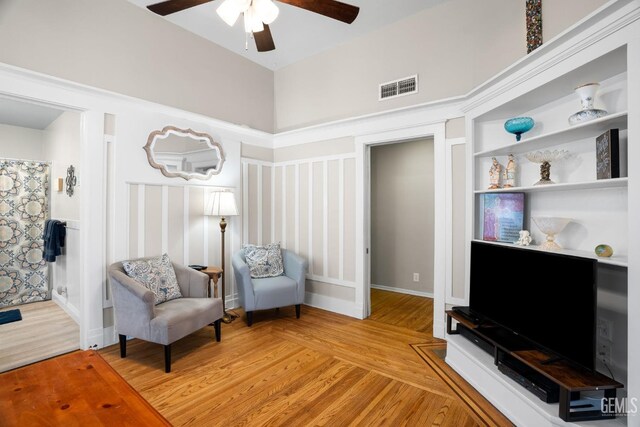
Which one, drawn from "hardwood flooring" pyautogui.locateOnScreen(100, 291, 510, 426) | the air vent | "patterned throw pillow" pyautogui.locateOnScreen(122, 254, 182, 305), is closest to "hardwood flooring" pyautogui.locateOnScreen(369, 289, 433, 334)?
"hardwood flooring" pyautogui.locateOnScreen(100, 291, 510, 426)

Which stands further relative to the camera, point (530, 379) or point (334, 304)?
point (334, 304)

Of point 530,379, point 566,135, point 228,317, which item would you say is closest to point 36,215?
point 228,317

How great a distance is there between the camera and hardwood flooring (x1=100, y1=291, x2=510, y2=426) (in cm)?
200

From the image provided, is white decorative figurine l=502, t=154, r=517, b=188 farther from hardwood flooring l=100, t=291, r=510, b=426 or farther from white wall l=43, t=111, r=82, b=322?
white wall l=43, t=111, r=82, b=322

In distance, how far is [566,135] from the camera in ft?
6.98

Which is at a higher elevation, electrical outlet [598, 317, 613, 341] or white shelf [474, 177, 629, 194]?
white shelf [474, 177, 629, 194]

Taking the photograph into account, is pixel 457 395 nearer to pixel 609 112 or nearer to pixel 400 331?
pixel 400 331

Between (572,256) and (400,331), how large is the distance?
1982 mm

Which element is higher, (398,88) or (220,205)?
(398,88)

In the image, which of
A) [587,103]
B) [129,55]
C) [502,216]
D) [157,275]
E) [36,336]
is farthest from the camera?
[36,336]

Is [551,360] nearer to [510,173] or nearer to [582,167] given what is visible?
[582,167]

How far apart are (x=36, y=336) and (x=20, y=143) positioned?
127 inches

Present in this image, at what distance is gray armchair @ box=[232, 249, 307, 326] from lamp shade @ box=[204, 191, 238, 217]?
572mm

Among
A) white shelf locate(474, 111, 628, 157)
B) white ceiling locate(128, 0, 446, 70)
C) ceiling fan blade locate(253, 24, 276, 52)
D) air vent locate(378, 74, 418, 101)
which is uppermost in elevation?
white ceiling locate(128, 0, 446, 70)
